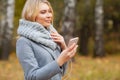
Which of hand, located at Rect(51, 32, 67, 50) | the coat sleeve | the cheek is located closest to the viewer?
the coat sleeve

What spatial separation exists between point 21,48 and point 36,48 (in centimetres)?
14

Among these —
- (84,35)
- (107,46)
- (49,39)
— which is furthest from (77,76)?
(107,46)

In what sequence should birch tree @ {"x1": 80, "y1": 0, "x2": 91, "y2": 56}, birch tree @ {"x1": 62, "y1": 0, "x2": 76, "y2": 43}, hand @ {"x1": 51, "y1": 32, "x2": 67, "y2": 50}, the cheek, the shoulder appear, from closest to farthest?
the shoulder, the cheek, hand @ {"x1": 51, "y1": 32, "x2": 67, "y2": 50}, birch tree @ {"x1": 62, "y1": 0, "x2": 76, "y2": 43}, birch tree @ {"x1": 80, "y1": 0, "x2": 91, "y2": 56}

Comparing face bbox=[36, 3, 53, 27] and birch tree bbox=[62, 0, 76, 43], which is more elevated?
face bbox=[36, 3, 53, 27]

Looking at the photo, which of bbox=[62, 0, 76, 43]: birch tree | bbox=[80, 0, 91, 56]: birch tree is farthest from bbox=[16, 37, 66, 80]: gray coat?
bbox=[80, 0, 91, 56]: birch tree

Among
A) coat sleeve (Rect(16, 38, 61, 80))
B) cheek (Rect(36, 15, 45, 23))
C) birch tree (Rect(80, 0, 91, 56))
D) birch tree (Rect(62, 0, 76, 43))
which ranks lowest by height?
birch tree (Rect(80, 0, 91, 56))

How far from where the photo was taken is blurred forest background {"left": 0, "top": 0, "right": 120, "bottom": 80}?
16328 millimetres

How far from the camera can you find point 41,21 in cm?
361

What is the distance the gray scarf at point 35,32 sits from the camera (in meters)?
3.52

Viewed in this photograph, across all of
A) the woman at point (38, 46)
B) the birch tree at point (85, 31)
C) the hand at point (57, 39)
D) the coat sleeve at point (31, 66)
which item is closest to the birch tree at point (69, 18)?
the birch tree at point (85, 31)

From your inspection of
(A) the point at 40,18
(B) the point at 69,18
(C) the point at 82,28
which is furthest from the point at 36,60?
(C) the point at 82,28

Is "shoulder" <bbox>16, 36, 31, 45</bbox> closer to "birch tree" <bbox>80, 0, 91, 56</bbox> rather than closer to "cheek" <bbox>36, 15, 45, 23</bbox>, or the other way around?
"cheek" <bbox>36, 15, 45, 23</bbox>

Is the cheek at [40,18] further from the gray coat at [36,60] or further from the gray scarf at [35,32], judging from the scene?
the gray coat at [36,60]

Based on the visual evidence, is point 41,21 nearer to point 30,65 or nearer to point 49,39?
point 49,39
